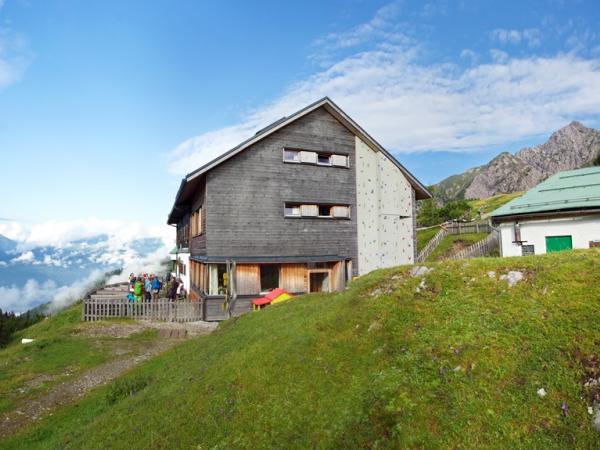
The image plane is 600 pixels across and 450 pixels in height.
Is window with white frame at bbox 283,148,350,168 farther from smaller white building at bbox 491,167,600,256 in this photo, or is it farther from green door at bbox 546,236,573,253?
green door at bbox 546,236,573,253

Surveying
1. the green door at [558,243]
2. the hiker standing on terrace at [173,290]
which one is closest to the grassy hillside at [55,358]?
the hiker standing on terrace at [173,290]

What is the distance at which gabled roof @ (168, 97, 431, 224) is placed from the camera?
20188 mm

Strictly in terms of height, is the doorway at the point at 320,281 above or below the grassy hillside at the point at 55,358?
above

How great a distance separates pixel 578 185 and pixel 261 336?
1966cm

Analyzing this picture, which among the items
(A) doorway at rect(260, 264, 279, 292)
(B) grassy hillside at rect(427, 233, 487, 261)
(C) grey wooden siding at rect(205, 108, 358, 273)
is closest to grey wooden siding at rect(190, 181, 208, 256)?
(C) grey wooden siding at rect(205, 108, 358, 273)

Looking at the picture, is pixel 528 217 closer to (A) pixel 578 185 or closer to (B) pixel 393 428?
(A) pixel 578 185

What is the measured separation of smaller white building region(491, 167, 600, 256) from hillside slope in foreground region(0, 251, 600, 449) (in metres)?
13.8

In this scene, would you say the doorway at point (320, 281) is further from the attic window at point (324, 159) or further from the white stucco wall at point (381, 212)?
the attic window at point (324, 159)

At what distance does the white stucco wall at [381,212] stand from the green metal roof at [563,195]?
22.1ft

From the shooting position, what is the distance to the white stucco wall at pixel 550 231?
17.3 metres

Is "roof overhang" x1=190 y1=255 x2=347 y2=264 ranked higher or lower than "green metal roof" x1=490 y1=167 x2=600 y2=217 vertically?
lower

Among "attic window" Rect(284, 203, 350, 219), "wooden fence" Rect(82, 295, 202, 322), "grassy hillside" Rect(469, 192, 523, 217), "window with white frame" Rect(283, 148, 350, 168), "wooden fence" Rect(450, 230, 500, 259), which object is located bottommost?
"wooden fence" Rect(82, 295, 202, 322)

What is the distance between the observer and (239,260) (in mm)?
20391

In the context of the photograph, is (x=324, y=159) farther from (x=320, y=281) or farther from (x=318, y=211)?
(x=320, y=281)
